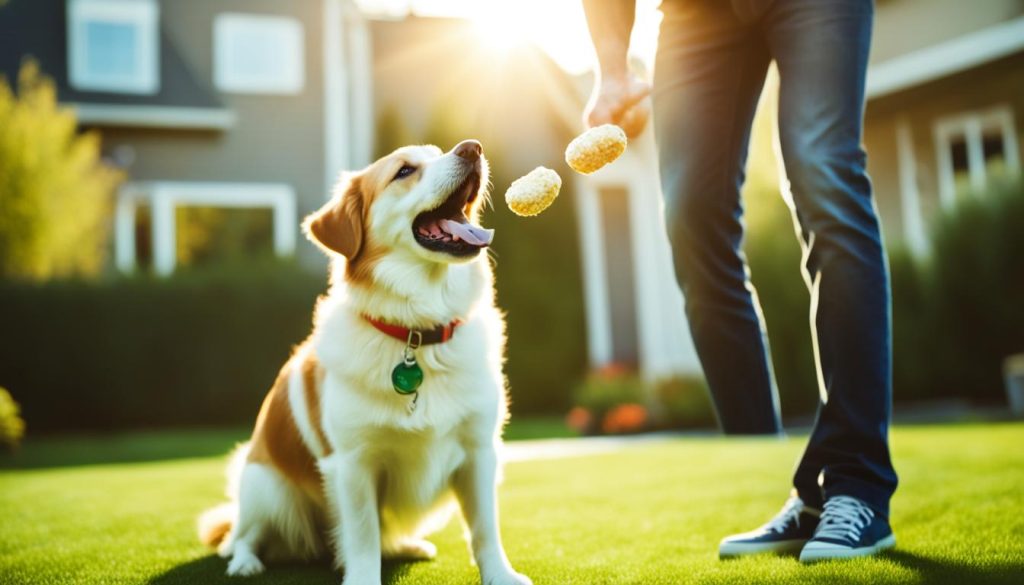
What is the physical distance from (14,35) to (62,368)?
5.62 metres

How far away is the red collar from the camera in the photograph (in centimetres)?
237

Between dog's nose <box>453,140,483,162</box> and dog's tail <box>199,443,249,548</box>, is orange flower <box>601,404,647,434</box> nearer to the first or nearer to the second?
dog's tail <box>199,443,249,548</box>

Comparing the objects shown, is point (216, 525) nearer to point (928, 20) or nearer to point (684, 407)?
point (684, 407)

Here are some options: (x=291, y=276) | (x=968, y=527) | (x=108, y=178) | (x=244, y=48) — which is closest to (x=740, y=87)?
(x=968, y=527)

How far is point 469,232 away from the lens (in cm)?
253

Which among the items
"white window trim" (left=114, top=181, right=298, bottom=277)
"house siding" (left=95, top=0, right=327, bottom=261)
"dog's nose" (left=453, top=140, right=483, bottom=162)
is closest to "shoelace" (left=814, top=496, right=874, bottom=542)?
"dog's nose" (left=453, top=140, right=483, bottom=162)

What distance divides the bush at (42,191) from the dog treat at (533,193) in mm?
8777

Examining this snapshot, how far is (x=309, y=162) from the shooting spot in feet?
41.5

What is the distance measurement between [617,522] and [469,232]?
1.20 metres

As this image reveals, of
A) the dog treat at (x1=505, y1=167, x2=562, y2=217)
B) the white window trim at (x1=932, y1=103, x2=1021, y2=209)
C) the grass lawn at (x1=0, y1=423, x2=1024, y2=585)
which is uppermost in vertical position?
the white window trim at (x1=932, y1=103, x2=1021, y2=209)

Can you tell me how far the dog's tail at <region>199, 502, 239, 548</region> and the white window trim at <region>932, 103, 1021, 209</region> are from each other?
834 cm

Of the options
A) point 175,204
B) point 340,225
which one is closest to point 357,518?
point 340,225

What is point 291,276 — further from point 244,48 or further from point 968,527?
point 968,527

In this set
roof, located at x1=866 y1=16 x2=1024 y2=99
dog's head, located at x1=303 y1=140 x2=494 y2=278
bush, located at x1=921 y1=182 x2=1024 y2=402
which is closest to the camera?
dog's head, located at x1=303 y1=140 x2=494 y2=278
